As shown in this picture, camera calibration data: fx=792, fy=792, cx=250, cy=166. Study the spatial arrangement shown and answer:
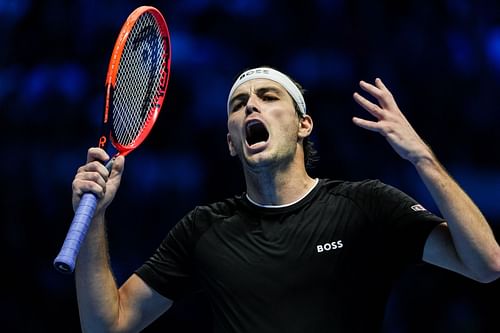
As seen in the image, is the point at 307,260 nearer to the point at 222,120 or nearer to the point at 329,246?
the point at 329,246

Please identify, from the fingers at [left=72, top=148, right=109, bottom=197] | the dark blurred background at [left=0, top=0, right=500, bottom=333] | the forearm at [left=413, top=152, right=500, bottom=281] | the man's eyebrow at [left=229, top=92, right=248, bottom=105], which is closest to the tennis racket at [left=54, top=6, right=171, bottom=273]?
the fingers at [left=72, top=148, right=109, bottom=197]

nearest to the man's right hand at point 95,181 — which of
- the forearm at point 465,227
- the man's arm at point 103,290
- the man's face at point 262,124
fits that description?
the man's arm at point 103,290

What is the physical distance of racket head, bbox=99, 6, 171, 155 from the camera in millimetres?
2258

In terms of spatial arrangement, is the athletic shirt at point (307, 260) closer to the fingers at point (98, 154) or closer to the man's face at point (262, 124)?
the man's face at point (262, 124)

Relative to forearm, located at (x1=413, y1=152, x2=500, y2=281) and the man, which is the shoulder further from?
forearm, located at (x1=413, y1=152, x2=500, y2=281)

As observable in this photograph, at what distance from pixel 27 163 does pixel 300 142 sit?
5.62 ft

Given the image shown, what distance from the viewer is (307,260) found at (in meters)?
2.05

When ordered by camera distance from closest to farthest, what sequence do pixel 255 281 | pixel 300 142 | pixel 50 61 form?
pixel 255 281 < pixel 300 142 < pixel 50 61

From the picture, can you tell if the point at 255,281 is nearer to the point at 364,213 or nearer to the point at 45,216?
the point at 364,213

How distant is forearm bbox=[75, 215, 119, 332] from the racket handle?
0.59 feet

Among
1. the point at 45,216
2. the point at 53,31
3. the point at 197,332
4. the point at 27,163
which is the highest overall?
the point at 53,31

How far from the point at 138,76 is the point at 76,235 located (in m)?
0.77

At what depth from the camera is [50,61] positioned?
378 cm

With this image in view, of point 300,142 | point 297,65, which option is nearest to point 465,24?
point 297,65
